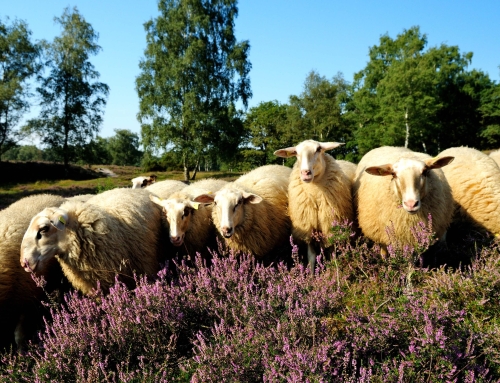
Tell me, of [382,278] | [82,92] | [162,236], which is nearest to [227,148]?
[82,92]

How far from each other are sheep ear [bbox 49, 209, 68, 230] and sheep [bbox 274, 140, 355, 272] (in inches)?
128

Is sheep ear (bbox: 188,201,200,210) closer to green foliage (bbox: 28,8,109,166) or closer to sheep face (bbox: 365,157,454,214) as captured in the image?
sheep face (bbox: 365,157,454,214)

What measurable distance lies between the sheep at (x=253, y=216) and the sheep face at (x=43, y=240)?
2.02 m

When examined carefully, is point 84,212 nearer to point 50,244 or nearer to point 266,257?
point 50,244

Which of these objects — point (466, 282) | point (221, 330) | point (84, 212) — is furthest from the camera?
point (84, 212)

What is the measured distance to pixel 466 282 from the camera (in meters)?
3.68

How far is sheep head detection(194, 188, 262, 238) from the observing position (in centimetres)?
512

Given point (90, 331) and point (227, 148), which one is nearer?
point (90, 331)

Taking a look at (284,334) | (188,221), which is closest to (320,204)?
(188,221)

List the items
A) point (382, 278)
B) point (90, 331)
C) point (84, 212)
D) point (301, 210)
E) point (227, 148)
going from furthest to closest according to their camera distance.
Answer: point (227, 148)
point (301, 210)
point (84, 212)
point (382, 278)
point (90, 331)

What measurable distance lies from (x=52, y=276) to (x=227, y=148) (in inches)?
980

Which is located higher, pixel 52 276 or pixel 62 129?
pixel 62 129

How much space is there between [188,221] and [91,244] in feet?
5.06

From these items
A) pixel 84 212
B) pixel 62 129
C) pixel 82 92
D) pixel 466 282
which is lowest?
pixel 466 282
